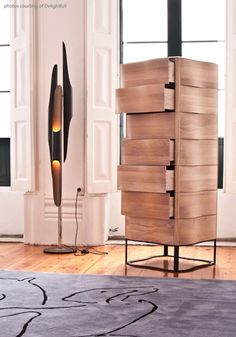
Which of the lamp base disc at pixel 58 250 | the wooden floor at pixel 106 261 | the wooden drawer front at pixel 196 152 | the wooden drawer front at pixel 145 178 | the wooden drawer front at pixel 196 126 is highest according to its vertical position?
the wooden drawer front at pixel 196 126

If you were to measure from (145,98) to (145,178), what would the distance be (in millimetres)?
529

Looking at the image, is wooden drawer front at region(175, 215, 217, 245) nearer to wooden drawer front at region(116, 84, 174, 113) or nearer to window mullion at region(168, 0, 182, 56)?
wooden drawer front at region(116, 84, 174, 113)

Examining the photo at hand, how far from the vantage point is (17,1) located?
16.3 feet

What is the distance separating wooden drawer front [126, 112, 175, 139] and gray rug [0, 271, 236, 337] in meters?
0.94

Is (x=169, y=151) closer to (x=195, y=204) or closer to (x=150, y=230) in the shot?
(x=195, y=204)

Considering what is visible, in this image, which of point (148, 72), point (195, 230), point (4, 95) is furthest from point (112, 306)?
point (4, 95)

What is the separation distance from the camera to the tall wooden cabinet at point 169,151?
3768 millimetres

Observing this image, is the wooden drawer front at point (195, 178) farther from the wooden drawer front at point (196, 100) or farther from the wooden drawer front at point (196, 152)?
the wooden drawer front at point (196, 100)

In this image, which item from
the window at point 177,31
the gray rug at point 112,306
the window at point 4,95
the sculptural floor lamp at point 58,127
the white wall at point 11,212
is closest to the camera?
the gray rug at point 112,306

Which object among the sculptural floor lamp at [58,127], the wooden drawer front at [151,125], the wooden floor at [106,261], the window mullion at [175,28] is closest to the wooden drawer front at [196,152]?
the wooden drawer front at [151,125]

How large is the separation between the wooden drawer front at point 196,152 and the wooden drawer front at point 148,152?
0.19ft

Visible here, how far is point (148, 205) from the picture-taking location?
3.87 metres

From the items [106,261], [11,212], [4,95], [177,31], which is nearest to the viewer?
[106,261]

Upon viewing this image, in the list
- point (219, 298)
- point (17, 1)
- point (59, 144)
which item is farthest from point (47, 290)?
point (17, 1)
